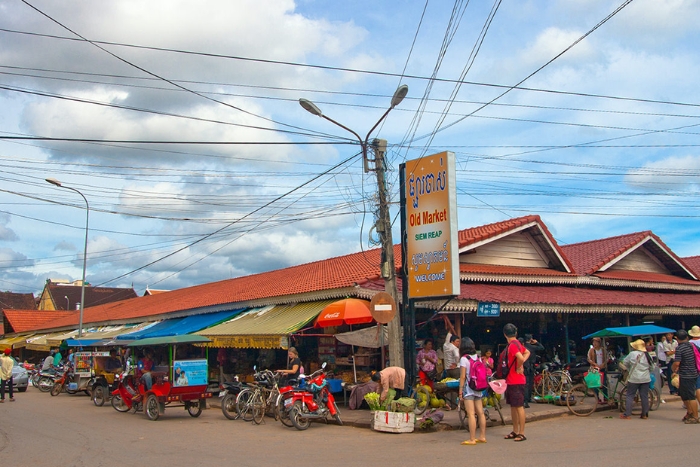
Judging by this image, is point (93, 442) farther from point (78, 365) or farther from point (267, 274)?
point (267, 274)

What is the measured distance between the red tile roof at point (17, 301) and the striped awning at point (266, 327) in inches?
2572

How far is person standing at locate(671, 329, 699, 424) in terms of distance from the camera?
37.9 feet

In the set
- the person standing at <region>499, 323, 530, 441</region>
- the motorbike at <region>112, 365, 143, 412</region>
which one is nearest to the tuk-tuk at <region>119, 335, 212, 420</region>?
the motorbike at <region>112, 365, 143, 412</region>

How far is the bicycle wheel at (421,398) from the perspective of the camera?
42.5 ft

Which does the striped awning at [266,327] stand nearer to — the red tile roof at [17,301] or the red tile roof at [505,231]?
the red tile roof at [505,231]

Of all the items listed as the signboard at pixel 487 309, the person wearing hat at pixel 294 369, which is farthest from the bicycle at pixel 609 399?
the person wearing hat at pixel 294 369

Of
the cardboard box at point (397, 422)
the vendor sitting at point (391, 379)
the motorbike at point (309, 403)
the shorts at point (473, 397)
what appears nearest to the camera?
the shorts at point (473, 397)

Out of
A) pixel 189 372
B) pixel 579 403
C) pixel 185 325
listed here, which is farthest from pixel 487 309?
pixel 185 325

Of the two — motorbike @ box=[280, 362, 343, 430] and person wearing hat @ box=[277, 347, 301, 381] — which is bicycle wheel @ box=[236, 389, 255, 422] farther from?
motorbike @ box=[280, 362, 343, 430]

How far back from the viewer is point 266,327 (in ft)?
56.1

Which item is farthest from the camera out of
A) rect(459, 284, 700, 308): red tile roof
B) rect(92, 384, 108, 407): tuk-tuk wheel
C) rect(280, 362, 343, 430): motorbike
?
rect(92, 384, 108, 407): tuk-tuk wheel

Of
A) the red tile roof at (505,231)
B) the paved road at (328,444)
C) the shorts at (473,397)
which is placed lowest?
the paved road at (328,444)

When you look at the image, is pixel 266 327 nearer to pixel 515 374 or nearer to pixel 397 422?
pixel 397 422

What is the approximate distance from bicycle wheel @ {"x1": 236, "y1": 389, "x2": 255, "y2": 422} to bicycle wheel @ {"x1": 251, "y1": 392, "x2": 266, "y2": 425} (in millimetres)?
111
